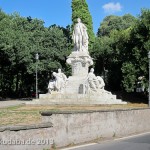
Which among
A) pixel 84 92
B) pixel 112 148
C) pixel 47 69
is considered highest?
pixel 47 69

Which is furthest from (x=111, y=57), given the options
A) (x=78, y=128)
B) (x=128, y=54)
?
(x=78, y=128)

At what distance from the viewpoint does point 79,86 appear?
1355 inches

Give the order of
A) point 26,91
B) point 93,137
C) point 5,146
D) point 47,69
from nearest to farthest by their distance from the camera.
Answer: point 5,146 < point 93,137 < point 47,69 < point 26,91

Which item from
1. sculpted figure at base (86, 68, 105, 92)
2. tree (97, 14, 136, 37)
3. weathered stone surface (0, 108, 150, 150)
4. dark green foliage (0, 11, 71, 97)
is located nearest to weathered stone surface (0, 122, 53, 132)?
weathered stone surface (0, 108, 150, 150)

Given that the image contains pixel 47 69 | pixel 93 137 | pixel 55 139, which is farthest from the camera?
pixel 47 69

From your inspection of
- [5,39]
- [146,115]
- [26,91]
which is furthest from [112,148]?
[26,91]

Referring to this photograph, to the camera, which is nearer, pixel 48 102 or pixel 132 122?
pixel 132 122

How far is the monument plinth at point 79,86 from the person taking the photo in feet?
105

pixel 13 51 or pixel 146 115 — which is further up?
pixel 13 51

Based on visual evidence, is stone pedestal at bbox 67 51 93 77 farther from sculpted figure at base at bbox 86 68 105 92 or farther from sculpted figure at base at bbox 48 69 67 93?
sculpted figure at base at bbox 86 68 105 92

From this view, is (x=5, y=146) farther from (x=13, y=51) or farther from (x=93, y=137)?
(x=13, y=51)

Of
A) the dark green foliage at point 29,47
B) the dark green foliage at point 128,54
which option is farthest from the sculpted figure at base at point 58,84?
the dark green foliage at point 29,47

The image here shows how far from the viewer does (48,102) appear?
32656 mm

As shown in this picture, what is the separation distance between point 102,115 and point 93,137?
1.19 meters
